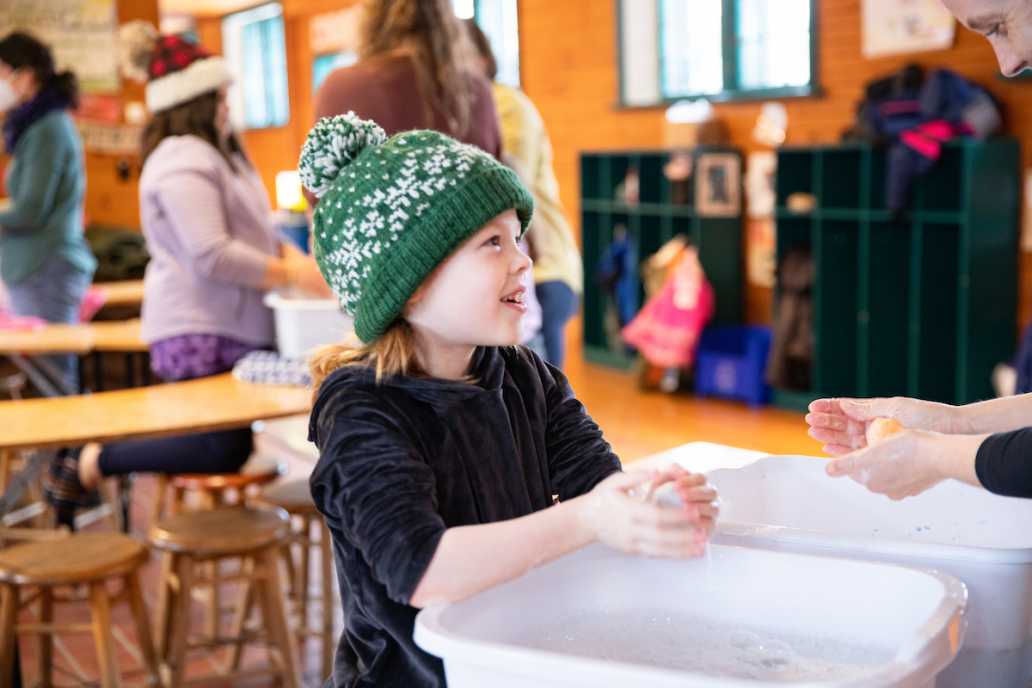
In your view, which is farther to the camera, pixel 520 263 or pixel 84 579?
pixel 84 579

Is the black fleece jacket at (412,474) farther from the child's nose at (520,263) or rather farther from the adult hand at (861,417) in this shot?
the adult hand at (861,417)

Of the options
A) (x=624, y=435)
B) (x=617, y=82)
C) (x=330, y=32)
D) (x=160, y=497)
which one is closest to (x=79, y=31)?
(x=617, y=82)

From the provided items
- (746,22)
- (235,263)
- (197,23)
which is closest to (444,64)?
(235,263)

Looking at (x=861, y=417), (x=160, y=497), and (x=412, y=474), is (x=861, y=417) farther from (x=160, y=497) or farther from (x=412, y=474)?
(x=160, y=497)

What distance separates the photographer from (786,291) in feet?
20.2

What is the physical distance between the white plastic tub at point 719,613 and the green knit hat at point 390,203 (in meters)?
0.34

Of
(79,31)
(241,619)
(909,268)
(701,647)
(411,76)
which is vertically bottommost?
(241,619)

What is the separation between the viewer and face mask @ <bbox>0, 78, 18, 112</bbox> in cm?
435

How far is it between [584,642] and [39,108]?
146 inches

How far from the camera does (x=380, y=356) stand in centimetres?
131

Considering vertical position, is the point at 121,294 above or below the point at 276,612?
above

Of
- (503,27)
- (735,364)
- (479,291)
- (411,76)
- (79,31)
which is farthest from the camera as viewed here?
(503,27)

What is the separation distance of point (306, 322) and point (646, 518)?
1.90 m

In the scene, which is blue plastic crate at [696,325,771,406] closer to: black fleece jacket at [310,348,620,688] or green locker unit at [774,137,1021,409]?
green locker unit at [774,137,1021,409]
